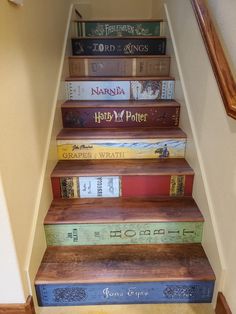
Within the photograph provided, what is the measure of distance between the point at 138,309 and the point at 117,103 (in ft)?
4.19

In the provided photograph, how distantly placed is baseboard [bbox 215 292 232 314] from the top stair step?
2.11 m

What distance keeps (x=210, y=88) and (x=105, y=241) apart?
0.98m

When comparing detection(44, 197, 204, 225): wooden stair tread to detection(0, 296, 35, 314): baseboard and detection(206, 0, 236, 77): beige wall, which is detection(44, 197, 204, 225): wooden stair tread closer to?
detection(0, 296, 35, 314): baseboard

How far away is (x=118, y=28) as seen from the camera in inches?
95.3

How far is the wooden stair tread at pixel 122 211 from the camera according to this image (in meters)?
1.41

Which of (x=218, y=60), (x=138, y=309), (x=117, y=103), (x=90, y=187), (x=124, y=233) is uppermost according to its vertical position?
(x=218, y=60)

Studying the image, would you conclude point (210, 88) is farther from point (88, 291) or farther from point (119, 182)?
point (88, 291)

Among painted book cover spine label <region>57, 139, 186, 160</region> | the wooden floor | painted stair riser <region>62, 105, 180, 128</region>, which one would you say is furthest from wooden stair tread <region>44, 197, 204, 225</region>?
painted stair riser <region>62, 105, 180, 128</region>

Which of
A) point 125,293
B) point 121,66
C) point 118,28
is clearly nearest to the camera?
point 125,293

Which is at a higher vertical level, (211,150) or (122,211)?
(211,150)

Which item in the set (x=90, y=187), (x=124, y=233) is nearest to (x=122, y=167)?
(x=90, y=187)

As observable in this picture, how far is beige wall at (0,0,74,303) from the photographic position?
96 cm

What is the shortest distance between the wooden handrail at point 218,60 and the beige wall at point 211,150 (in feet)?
0.29

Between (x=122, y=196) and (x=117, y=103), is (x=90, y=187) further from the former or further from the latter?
(x=117, y=103)
